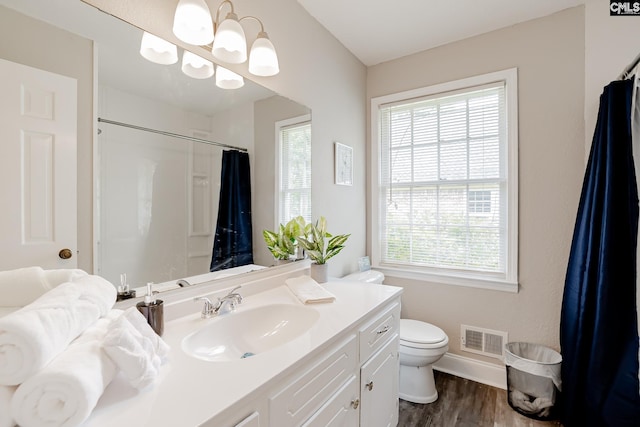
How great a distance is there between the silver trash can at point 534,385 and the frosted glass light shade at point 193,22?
2.42 metres

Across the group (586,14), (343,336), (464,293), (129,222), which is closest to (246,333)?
(343,336)

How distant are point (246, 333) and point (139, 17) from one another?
127cm

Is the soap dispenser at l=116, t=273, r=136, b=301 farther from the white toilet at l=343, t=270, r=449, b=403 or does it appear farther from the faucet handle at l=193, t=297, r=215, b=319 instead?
the white toilet at l=343, t=270, r=449, b=403

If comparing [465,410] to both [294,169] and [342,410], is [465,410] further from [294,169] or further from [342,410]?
[294,169]

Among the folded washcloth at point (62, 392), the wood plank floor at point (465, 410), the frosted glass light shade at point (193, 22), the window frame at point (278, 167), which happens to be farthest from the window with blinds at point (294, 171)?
the wood plank floor at point (465, 410)

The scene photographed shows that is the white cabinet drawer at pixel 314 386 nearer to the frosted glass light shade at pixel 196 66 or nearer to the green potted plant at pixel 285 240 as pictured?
the green potted plant at pixel 285 240

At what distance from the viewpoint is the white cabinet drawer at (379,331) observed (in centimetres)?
132

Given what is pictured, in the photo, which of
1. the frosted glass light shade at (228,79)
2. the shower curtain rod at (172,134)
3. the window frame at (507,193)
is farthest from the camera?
the window frame at (507,193)

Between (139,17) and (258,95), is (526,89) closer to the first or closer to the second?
(258,95)

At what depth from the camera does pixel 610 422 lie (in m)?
1.52

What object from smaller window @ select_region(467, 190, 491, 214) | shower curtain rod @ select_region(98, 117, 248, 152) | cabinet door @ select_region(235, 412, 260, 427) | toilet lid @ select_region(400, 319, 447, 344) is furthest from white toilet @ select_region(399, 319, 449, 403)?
shower curtain rod @ select_region(98, 117, 248, 152)

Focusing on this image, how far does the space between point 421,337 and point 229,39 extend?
78.4 inches

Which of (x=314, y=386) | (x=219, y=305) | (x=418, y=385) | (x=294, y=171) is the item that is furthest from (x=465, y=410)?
(x=294, y=171)

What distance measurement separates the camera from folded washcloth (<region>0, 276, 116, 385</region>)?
50 centimetres
